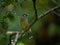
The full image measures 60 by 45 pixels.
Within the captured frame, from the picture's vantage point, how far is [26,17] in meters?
3.65

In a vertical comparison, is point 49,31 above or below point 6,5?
below

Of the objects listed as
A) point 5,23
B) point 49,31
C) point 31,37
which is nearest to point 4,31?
point 5,23

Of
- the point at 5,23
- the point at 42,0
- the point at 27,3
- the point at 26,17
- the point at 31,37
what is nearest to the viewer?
the point at 42,0

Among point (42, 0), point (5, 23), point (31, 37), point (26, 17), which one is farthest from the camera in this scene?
point (26, 17)

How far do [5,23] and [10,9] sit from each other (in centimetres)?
16

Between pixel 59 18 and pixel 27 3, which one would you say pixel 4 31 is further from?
pixel 59 18

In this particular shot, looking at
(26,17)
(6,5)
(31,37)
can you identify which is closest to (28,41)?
(31,37)

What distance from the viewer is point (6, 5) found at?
2.36 meters

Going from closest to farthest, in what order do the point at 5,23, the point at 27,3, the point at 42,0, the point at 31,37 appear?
the point at 42,0
the point at 5,23
the point at 27,3
the point at 31,37

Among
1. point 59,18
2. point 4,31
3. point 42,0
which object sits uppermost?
point 42,0

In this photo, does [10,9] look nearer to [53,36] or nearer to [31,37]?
[53,36]

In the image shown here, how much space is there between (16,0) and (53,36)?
52 cm

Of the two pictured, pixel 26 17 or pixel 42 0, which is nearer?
pixel 42 0

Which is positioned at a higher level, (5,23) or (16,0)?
(16,0)
